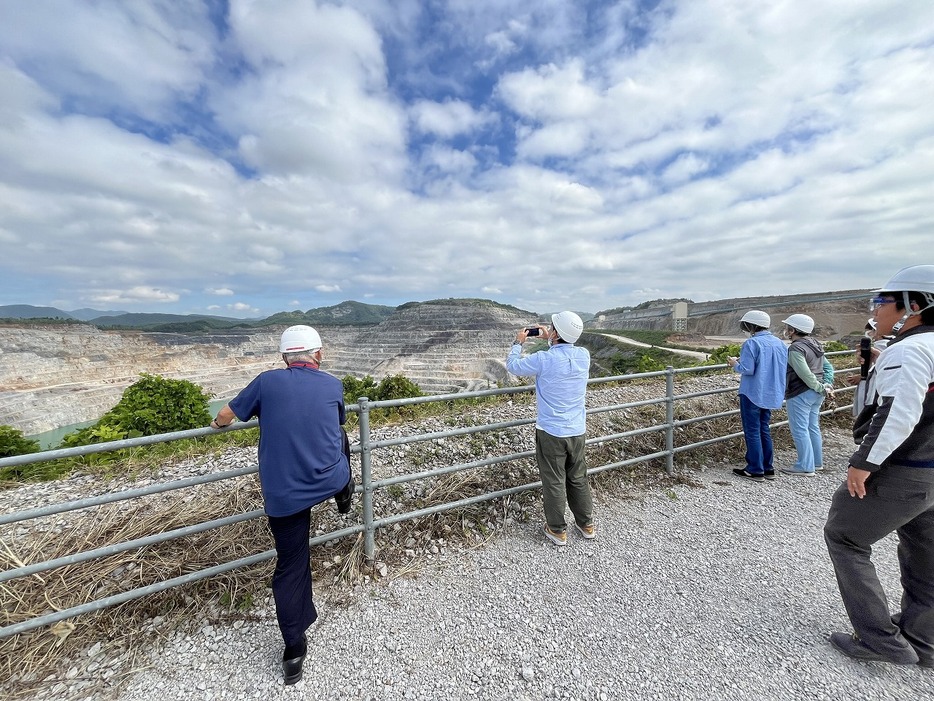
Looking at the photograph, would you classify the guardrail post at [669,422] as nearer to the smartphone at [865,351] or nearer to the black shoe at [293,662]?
the smartphone at [865,351]

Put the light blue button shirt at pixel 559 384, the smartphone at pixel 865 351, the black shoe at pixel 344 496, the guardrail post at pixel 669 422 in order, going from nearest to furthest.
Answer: the black shoe at pixel 344 496, the smartphone at pixel 865 351, the light blue button shirt at pixel 559 384, the guardrail post at pixel 669 422

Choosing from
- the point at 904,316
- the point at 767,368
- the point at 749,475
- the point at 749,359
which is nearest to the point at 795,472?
the point at 749,475

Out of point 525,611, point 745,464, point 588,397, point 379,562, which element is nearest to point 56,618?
point 379,562

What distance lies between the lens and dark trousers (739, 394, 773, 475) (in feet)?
15.3

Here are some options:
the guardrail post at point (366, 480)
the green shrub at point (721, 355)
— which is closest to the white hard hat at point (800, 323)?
the guardrail post at point (366, 480)

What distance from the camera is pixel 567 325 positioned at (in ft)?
10.5

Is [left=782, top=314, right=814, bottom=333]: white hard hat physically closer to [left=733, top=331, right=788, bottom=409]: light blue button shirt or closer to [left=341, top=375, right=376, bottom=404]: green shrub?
[left=733, top=331, right=788, bottom=409]: light blue button shirt

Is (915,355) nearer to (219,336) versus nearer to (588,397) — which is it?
(588,397)

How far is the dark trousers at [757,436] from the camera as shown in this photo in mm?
4648

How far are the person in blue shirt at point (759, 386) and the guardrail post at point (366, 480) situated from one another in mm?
4369

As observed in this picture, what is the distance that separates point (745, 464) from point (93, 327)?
85170 millimetres

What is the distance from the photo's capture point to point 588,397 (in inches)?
304

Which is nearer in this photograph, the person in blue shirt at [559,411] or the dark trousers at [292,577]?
the dark trousers at [292,577]

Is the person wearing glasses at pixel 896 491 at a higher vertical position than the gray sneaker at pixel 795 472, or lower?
higher
